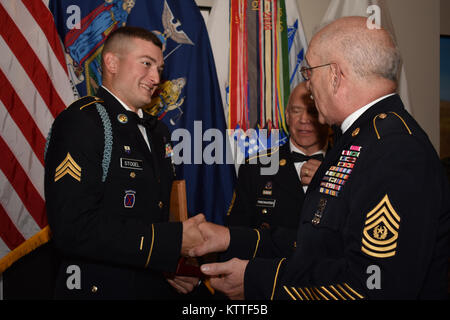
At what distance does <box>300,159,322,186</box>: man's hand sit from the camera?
7.89 ft

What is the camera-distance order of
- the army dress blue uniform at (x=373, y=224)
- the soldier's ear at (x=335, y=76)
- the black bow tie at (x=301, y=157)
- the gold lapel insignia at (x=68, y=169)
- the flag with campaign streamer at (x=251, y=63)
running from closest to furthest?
the army dress blue uniform at (x=373, y=224), the soldier's ear at (x=335, y=76), the gold lapel insignia at (x=68, y=169), the black bow tie at (x=301, y=157), the flag with campaign streamer at (x=251, y=63)

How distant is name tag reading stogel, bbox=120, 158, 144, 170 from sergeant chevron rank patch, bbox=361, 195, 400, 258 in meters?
1.13

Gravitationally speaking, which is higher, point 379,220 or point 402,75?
point 402,75

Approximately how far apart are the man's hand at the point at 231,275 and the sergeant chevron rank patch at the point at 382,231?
569 mm

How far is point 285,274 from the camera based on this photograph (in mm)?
1419

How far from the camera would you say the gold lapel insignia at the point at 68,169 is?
1.60 meters

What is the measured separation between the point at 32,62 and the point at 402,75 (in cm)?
306

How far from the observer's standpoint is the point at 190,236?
1.82 metres

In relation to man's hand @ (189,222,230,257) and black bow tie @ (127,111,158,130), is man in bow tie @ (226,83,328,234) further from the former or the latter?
black bow tie @ (127,111,158,130)

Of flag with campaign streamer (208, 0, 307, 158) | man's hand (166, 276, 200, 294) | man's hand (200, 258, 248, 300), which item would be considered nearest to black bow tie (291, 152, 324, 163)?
flag with campaign streamer (208, 0, 307, 158)

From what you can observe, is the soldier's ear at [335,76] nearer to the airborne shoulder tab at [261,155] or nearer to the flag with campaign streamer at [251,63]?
the airborne shoulder tab at [261,155]

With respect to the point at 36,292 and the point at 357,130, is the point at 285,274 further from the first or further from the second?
the point at 36,292

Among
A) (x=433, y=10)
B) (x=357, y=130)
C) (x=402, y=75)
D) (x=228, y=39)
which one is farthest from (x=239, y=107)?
(x=433, y=10)

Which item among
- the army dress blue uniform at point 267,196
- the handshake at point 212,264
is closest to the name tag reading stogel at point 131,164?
the handshake at point 212,264
